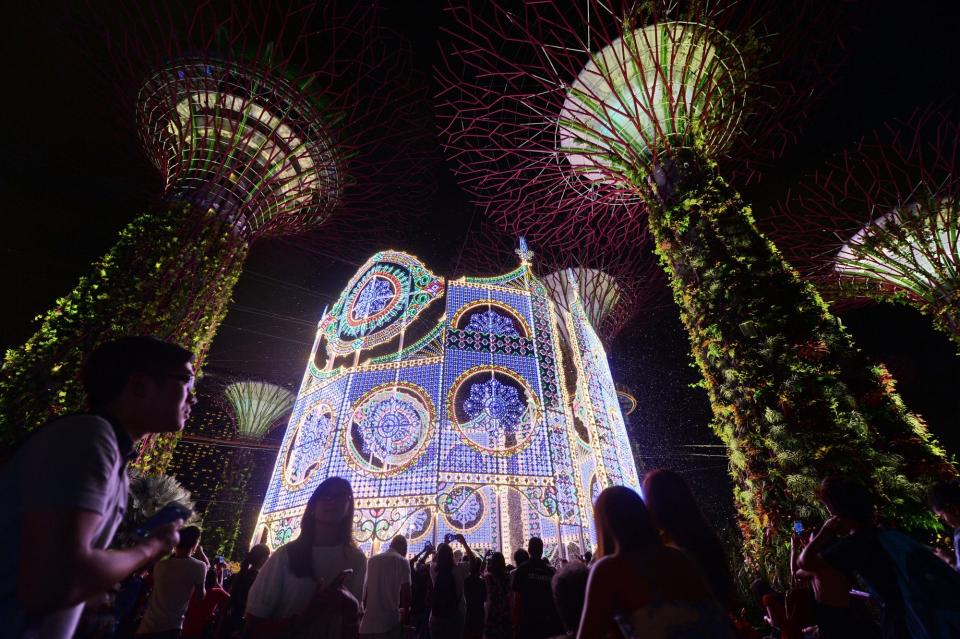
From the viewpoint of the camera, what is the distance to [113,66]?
27.3ft

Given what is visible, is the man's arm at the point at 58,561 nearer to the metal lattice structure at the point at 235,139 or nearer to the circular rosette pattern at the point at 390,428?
the metal lattice structure at the point at 235,139

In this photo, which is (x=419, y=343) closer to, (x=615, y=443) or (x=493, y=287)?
(x=493, y=287)

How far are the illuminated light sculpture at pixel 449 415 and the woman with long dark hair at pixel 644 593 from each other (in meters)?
8.62

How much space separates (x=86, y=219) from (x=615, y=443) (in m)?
15.2

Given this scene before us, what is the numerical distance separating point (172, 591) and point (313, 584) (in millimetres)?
2820

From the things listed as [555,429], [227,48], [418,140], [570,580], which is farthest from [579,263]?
[570,580]

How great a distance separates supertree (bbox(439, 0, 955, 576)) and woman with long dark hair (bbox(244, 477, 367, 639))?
4.49 metres

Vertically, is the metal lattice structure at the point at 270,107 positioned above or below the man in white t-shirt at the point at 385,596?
above

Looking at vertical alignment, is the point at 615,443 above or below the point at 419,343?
below

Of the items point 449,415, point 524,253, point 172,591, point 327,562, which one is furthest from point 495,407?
point 327,562

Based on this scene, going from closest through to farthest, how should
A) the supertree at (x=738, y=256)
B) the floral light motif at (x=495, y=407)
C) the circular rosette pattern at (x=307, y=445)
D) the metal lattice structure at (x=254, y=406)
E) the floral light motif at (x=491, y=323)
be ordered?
the supertree at (x=738, y=256)
the circular rosette pattern at (x=307, y=445)
the floral light motif at (x=495, y=407)
the floral light motif at (x=491, y=323)
the metal lattice structure at (x=254, y=406)

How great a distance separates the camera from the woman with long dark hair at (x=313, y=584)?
2.25 metres

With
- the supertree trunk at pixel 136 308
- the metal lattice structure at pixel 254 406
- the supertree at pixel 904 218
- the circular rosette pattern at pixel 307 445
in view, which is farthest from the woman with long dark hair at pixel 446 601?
the metal lattice structure at pixel 254 406

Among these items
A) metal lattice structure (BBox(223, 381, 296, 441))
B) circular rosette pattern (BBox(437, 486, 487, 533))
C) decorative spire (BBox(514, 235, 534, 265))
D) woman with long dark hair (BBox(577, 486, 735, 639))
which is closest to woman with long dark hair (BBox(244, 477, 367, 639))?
woman with long dark hair (BBox(577, 486, 735, 639))
